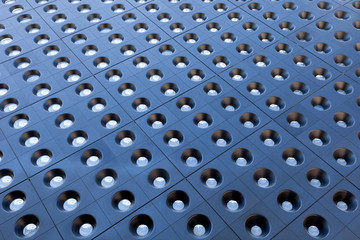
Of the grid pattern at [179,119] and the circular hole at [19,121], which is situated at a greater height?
the circular hole at [19,121]

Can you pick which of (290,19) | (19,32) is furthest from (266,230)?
(19,32)

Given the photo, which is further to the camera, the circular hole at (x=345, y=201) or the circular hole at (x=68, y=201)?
the circular hole at (x=68, y=201)

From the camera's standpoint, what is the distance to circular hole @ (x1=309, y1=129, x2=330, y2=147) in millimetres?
13948

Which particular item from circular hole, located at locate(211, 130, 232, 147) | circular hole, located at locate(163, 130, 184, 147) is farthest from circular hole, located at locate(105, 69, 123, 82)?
circular hole, located at locate(211, 130, 232, 147)

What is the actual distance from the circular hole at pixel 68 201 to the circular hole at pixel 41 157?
1524mm

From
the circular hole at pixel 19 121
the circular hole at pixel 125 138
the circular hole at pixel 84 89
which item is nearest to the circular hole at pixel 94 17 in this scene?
the circular hole at pixel 84 89

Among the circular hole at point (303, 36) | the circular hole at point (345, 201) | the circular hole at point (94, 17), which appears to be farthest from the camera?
the circular hole at point (94, 17)

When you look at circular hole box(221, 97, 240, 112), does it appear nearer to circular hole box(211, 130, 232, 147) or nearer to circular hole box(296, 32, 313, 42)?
circular hole box(211, 130, 232, 147)

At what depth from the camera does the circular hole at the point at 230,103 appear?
15164 millimetres

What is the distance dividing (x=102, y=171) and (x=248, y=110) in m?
6.01

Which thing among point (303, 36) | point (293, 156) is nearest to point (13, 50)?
point (293, 156)

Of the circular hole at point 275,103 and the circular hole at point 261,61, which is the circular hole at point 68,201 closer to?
the circular hole at point 275,103

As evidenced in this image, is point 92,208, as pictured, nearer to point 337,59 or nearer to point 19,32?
point 19,32

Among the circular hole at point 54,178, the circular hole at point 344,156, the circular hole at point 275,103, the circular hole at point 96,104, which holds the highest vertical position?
the circular hole at point 96,104
